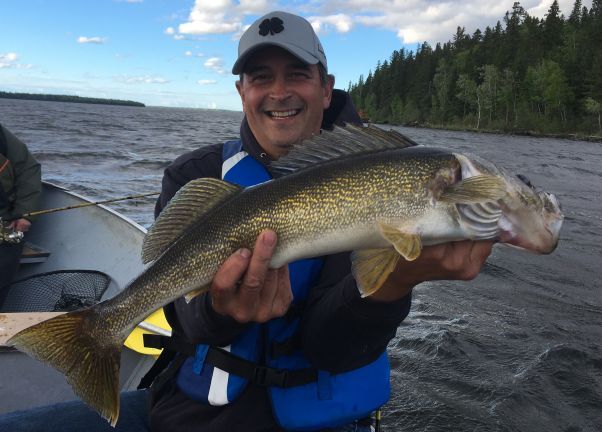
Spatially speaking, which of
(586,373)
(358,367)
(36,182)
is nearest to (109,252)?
(36,182)

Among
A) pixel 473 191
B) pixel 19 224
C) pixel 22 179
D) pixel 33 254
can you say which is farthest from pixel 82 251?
pixel 473 191

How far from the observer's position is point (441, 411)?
16.7 feet

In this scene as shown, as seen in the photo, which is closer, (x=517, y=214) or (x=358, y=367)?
(x=517, y=214)

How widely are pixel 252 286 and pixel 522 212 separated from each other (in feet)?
4.38

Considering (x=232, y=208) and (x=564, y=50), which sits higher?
(x=564, y=50)

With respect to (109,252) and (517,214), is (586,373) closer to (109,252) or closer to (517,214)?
(517,214)

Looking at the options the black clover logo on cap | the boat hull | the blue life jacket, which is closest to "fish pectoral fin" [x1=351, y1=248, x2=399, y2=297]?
the blue life jacket

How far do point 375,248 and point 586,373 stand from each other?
15.6ft

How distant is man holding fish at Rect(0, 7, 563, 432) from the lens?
2326 mm

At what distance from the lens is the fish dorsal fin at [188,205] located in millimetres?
2463

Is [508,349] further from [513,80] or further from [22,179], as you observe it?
[513,80]

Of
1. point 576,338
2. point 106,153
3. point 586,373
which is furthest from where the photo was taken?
point 106,153

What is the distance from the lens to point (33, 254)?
23.0 ft

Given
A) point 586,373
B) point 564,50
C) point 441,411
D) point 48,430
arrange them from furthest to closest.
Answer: point 564,50 < point 586,373 < point 441,411 < point 48,430
